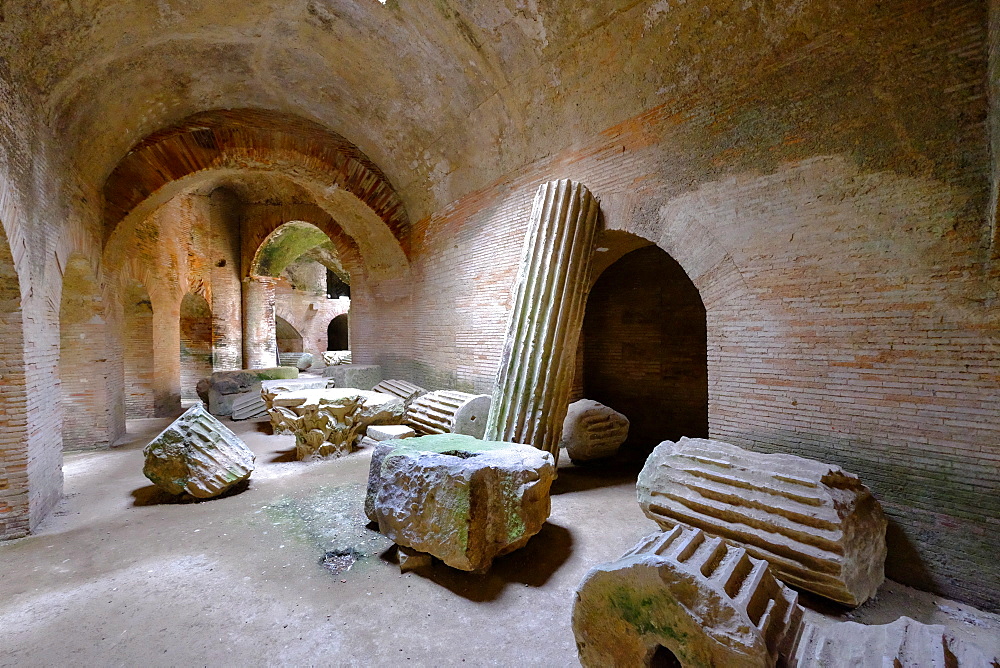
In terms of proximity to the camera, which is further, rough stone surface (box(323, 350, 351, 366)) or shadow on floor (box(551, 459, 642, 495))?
rough stone surface (box(323, 350, 351, 366))

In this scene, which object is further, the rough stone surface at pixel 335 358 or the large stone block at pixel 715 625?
the rough stone surface at pixel 335 358

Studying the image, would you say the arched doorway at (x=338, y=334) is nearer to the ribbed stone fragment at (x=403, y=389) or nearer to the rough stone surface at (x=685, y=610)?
the ribbed stone fragment at (x=403, y=389)

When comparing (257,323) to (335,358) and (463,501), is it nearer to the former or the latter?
(335,358)

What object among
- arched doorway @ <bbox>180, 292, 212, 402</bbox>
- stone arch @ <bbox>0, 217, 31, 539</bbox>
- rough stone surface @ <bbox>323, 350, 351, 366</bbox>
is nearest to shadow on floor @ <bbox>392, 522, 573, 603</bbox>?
stone arch @ <bbox>0, 217, 31, 539</bbox>

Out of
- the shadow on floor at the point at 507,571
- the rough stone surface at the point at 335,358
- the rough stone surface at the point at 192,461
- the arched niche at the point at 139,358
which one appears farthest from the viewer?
the rough stone surface at the point at 335,358

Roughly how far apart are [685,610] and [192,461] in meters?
5.00

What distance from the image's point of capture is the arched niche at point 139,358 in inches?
367

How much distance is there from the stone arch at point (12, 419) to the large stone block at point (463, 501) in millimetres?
3343

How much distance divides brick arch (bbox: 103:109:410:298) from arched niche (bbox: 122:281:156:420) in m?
2.81

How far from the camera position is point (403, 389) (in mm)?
7988

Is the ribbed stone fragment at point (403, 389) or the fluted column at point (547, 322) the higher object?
the fluted column at point (547, 322)

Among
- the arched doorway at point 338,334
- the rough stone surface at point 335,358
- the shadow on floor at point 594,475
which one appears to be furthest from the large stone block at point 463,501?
the arched doorway at point 338,334

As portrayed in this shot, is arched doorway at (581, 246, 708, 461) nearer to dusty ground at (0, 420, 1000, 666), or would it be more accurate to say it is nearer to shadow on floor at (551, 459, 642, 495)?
shadow on floor at (551, 459, 642, 495)

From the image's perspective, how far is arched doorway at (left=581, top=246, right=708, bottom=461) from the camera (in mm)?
6566
